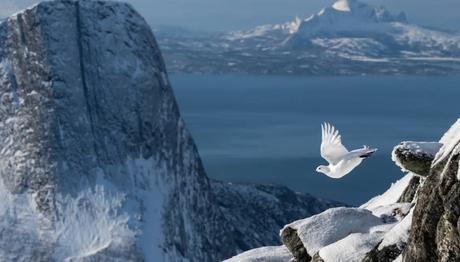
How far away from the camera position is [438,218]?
1620 centimetres

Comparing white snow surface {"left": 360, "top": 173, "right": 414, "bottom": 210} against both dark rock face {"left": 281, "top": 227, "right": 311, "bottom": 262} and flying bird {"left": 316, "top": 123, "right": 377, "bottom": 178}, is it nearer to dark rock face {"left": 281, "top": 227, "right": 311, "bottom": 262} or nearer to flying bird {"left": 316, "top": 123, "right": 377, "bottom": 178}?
flying bird {"left": 316, "top": 123, "right": 377, "bottom": 178}

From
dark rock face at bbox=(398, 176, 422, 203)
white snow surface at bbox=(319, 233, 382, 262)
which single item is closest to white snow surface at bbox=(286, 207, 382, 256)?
white snow surface at bbox=(319, 233, 382, 262)

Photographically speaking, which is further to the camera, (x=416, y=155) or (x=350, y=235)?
(x=350, y=235)

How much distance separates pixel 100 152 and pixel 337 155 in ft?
475

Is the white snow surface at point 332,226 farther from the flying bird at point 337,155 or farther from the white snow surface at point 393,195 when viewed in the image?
the white snow surface at point 393,195

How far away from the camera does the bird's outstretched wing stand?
24766mm

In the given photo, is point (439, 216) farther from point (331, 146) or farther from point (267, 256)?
point (267, 256)

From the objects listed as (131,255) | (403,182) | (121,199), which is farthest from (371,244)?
(121,199)

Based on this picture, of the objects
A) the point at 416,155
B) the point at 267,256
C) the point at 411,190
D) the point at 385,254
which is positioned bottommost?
the point at 267,256

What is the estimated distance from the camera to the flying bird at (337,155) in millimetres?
23844

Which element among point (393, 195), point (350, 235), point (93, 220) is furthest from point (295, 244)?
point (93, 220)

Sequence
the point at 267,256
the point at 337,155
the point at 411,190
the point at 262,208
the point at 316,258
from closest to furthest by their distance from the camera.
A: 1. the point at 316,258
2. the point at 337,155
3. the point at 267,256
4. the point at 411,190
5. the point at 262,208

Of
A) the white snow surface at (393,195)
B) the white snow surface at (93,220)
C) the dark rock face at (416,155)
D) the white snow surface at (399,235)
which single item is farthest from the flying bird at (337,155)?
the white snow surface at (93,220)

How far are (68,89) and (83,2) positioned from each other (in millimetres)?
20556
